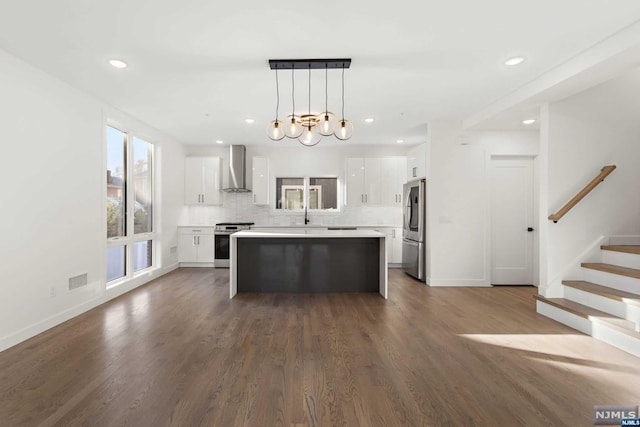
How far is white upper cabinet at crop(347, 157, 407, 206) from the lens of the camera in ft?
23.1

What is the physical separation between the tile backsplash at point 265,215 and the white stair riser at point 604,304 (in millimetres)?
3903

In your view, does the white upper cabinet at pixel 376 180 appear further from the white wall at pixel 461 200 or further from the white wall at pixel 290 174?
the white wall at pixel 461 200

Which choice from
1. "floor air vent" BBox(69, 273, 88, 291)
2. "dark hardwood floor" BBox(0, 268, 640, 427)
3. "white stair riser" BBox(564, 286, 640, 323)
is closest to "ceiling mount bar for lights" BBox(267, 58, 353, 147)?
"dark hardwood floor" BBox(0, 268, 640, 427)

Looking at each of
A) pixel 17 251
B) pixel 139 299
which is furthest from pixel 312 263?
pixel 17 251

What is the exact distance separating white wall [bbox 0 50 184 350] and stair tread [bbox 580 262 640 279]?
5993 millimetres

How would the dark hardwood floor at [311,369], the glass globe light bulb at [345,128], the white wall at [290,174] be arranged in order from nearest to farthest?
the dark hardwood floor at [311,369] < the glass globe light bulb at [345,128] < the white wall at [290,174]

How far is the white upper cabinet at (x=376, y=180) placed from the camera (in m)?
7.03

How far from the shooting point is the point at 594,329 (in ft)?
10.3

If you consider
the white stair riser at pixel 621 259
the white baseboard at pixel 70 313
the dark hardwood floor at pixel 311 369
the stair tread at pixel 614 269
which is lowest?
the dark hardwood floor at pixel 311 369

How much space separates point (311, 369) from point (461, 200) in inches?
157

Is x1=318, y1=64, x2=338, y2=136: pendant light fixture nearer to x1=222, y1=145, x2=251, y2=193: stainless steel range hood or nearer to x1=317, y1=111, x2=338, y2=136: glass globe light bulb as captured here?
x1=317, y1=111, x2=338, y2=136: glass globe light bulb

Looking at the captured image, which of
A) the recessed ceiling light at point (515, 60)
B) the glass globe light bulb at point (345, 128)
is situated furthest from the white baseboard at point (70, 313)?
the recessed ceiling light at point (515, 60)

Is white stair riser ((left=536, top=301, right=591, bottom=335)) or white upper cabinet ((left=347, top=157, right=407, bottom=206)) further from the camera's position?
white upper cabinet ((left=347, top=157, right=407, bottom=206))

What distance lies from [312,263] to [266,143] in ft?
11.1
